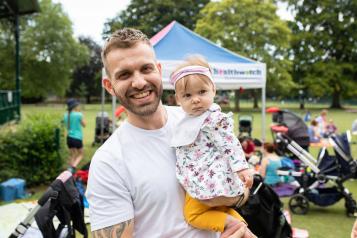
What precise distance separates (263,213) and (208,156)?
2451 mm

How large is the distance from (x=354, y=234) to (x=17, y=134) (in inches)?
266

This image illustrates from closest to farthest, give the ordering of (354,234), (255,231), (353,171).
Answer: (354,234) < (255,231) < (353,171)

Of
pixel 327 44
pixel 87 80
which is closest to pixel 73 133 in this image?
pixel 327 44

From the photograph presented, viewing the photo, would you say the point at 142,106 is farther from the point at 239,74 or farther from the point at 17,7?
the point at 17,7

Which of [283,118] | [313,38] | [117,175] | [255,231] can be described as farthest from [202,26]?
[117,175]

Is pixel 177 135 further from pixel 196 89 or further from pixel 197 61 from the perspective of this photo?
pixel 197 61

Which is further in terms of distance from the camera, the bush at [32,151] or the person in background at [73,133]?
the person in background at [73,133]

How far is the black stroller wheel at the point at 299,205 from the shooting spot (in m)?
6.34

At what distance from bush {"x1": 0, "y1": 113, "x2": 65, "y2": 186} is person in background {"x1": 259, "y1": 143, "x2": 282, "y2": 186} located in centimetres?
412

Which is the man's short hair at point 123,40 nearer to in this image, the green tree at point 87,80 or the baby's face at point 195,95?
the baby's face at point 195,95

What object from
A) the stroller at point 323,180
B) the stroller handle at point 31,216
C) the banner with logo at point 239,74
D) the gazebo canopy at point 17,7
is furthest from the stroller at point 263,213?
the gazebo canopy at point 17,7

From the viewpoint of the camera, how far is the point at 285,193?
7465mm

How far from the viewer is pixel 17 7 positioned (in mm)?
13367

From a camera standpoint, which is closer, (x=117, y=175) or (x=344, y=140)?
(x=117, y=175)
